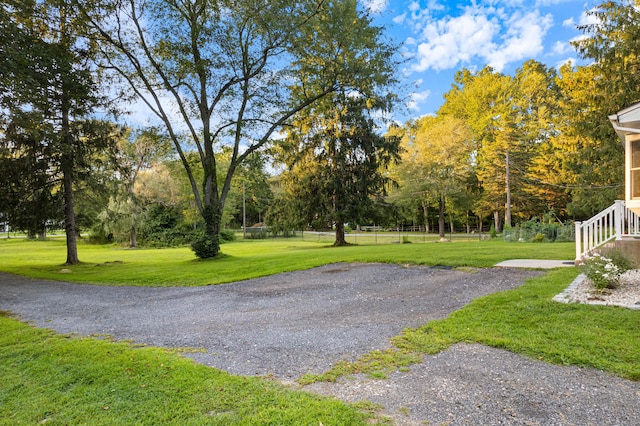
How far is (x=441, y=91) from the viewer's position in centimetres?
3697

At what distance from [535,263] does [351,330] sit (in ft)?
21.0

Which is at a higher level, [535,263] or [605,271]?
[605,271]

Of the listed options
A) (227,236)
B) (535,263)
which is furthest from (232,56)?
(227,236)

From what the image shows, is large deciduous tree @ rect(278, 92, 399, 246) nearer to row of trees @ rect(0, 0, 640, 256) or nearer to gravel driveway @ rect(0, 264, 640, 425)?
row of trees @ rect(0, 0, 640, 256)

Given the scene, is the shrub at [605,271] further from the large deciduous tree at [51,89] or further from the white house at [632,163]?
the large deciduous tree at [51,89]

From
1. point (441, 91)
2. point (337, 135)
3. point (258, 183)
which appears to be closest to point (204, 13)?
point (258, 183)

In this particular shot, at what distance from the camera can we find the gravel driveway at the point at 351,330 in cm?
269

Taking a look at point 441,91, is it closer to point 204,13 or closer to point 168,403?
point 204,13

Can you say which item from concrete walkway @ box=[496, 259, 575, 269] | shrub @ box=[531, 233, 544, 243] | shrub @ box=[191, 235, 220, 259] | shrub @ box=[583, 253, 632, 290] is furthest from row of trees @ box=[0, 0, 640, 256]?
shrub @ box=[583, 253, 632, 290]

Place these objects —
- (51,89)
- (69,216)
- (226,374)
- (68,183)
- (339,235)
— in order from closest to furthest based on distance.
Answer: (226,374) → (51,89) → (68,183) → (69,216) → (339,235)

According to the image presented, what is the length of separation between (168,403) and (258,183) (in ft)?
54.9

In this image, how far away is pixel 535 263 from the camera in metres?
8.75

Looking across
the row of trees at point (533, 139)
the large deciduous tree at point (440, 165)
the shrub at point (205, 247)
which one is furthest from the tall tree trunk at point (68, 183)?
the large deciduous tree at point (440, 165)

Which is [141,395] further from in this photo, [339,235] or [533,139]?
[533,139]
